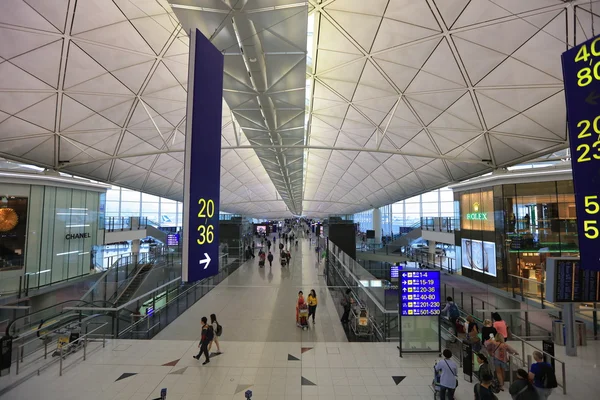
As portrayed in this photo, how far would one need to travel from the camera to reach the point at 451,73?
13.4 meters

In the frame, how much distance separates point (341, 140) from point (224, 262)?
48.9 ft

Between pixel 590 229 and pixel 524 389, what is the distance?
11.7ft

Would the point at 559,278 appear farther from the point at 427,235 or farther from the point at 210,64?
the point at 427,235

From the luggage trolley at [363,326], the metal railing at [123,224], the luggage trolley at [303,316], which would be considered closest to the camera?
the luggage trolley at [363,326]

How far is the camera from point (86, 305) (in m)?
14.7

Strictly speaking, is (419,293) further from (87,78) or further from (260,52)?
(87,78)

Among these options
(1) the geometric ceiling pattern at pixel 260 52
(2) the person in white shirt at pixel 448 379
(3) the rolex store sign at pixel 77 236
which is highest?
(1) the geometric ceiling pattern at pixel 260 52

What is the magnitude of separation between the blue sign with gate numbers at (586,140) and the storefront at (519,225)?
13.7 m

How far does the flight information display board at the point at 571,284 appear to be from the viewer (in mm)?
9781

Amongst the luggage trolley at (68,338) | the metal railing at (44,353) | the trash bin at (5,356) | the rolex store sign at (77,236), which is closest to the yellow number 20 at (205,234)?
the metal railing at (44,353)

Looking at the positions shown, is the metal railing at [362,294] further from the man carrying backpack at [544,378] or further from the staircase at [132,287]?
the staircase at [132,287]

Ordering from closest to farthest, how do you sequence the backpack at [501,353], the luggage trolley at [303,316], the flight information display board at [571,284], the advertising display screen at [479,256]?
the backpack at [501,353] → the flight information display board at [571,284] → the luggage trolley at [303,316] → the advertising display screen at [479,256]

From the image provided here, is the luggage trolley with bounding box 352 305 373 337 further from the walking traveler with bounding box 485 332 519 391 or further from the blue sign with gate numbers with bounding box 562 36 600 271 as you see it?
the blue sign with gate numbers with bounding box 562 36 600 271

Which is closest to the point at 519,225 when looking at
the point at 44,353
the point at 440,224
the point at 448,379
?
the point at 440,224
